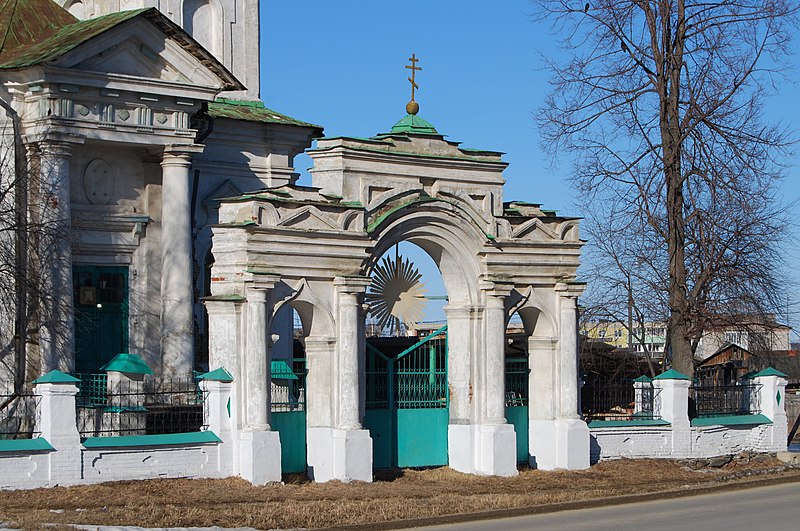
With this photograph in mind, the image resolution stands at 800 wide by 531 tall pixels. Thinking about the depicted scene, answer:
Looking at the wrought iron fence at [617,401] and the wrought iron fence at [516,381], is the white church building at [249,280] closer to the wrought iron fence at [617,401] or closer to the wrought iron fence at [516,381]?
the wrought iron fence at [516,381]

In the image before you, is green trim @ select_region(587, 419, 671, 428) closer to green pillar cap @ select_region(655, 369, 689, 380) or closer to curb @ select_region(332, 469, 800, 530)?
green pillar cap @ select_region(655, 369, 689, 380)

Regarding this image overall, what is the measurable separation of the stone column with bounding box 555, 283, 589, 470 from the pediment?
681 centimetres

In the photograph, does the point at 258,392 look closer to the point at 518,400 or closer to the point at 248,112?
the point at 518,400

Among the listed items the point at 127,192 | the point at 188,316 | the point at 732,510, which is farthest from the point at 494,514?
the point at 127,192

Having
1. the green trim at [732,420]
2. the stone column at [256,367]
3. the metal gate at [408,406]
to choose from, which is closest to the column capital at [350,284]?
the stone column at [256,367]

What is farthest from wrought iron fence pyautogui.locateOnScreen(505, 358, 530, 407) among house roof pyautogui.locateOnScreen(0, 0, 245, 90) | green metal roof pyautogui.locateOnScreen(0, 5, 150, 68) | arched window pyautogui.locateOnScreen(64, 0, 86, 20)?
arched window pyautogui.locateOnScreen(64, 0, 86, 20)

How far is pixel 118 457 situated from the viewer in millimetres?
18297

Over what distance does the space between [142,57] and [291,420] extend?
7031 millimetres

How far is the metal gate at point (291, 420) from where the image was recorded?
20.1 meters

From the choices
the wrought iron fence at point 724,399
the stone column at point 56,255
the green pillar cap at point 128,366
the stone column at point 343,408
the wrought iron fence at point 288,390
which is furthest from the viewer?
the wrought iron fence at point 724,399

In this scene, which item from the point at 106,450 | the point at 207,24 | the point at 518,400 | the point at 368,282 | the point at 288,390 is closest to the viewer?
the point at 106,450

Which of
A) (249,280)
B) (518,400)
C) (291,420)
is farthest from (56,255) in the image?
(518,400)

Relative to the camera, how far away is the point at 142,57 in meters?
23.9

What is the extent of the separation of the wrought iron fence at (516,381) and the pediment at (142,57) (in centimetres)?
670
